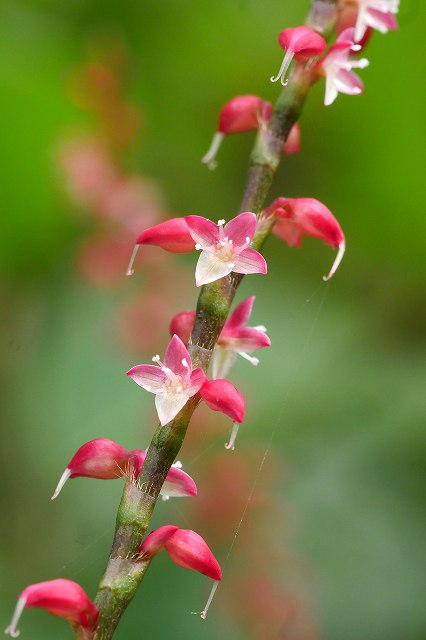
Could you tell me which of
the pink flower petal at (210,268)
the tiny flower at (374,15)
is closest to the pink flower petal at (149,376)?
the pink flower petal at (210,268)

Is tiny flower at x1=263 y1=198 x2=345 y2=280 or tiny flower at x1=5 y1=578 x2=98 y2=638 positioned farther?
tiny flower at x1=263 y1=198 x2=345 y2=280

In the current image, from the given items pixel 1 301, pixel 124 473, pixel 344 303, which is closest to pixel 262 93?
pixel 344 303

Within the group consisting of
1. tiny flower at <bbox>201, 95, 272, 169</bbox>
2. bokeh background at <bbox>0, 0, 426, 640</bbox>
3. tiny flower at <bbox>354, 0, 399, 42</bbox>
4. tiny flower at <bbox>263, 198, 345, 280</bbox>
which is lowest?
bokeh background at <bbox>0, 0, 426, 640</bbox>

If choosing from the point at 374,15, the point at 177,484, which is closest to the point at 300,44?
the point at 374,15

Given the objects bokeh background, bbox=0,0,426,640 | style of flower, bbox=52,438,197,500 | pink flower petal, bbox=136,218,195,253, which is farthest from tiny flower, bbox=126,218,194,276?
bokeh background, bbox=0,0,426,640

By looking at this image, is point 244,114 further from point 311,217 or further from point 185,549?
point 185,549

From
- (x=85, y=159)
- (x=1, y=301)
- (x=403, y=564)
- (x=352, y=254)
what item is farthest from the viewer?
(x=352, y=254)

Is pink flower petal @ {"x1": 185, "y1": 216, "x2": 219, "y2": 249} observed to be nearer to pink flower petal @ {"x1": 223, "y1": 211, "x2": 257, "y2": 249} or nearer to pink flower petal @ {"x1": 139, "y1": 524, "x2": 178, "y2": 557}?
pink flower petal @ {"x1": 223, "y1": 211, "x2": 257, "y2": 249}

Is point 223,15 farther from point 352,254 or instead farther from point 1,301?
point 1,301
